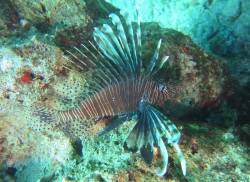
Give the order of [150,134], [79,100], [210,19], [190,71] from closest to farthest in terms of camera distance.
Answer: [150,134] → [79,100] → [190,71] → [210,19]

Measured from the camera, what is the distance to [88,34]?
4.22 meters

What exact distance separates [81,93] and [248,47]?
395 cm

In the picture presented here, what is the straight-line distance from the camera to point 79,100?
3.39 meters

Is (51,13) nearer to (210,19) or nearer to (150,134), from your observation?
(150,134)

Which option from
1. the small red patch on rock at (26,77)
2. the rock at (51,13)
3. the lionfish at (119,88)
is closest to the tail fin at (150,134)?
the lionfish at (119,88)

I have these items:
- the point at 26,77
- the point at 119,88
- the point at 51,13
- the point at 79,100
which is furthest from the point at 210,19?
the point at 26,77

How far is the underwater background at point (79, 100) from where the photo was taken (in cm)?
311

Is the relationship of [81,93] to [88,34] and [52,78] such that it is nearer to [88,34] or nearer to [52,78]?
[52,78]

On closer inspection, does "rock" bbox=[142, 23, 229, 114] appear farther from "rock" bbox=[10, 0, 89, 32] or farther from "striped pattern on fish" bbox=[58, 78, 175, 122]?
"rock" bbox=[10, 0, 89, 32]

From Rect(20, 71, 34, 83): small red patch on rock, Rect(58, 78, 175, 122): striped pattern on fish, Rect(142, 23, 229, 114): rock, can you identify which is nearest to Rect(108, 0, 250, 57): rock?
Rect(142, 23, 229, 114): rock

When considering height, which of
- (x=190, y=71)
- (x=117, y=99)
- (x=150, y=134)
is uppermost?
(x=190, y=71)

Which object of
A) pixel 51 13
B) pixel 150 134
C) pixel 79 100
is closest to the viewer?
pixel 150 134

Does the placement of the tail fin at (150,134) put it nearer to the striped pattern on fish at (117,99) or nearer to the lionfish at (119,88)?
the lionfish at (119,88)

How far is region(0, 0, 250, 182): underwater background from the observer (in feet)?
10.2
